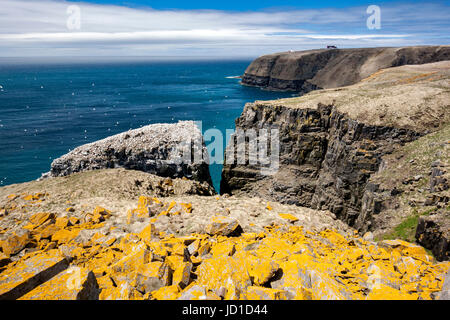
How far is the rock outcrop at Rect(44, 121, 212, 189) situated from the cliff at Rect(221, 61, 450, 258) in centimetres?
703

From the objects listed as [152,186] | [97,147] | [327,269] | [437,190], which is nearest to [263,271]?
[327,269]

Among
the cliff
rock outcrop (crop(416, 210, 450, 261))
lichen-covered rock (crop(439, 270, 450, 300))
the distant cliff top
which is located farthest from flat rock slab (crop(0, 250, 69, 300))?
the distant cliff top

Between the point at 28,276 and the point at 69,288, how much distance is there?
159 centimetres

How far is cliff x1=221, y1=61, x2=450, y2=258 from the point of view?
30125 mm

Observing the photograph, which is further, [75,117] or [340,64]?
[340,64]

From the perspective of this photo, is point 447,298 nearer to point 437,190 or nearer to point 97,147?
point 437,190

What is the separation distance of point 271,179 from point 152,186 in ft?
67.9

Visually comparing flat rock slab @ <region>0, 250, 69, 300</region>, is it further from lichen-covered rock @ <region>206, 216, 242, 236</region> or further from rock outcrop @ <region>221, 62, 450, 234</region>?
rock outcrop @ <region>221, 62, 450, 234</region>

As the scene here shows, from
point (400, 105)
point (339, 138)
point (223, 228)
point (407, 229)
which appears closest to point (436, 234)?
point (407, 229)

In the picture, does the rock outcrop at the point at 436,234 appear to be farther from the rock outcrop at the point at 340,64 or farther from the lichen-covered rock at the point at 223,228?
the rock outcrop at the point at 340,64

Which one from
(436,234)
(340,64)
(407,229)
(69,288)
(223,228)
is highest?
(340,64)

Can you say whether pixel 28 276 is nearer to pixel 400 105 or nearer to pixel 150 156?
pixel 150 156

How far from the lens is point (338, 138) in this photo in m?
34.9
